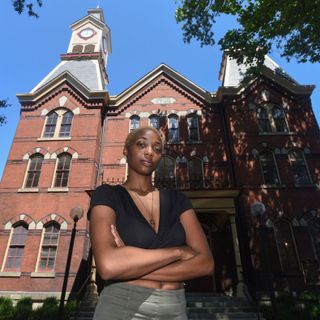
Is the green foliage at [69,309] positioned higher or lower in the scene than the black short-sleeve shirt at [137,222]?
lower

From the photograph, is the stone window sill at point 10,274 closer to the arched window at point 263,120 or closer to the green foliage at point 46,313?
the green foliage at point 46,313

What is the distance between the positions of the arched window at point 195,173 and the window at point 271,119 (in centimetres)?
432

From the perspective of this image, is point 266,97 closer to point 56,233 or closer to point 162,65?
point 162,65

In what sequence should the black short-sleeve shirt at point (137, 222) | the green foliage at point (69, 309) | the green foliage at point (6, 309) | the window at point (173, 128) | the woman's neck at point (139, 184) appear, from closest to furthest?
the black short-sleeve shirt at point (137, 222) → the woman's neck at point (139, 184) → the green foliage at point (69, 309) → the green foliage at point (6, 309) → the window at point (173, 128)

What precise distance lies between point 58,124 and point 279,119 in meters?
13.7

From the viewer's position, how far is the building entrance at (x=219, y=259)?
39.8 ft

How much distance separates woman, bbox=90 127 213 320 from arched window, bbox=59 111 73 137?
1480 cm

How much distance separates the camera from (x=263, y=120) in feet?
51.7

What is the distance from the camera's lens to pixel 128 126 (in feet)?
53.8

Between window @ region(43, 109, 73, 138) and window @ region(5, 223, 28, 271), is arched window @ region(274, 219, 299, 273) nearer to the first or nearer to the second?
window @ region(5, 223, 28, 271)

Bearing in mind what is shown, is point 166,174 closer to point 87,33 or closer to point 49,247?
point 49,247

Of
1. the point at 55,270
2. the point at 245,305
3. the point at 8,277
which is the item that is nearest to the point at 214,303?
the point at 245,305

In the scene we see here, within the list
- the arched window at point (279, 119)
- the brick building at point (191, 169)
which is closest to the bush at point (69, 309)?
the brick building at point (191, 169)

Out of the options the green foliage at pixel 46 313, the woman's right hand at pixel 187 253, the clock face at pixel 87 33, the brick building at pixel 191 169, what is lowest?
the green foliage at pixel 46 313
